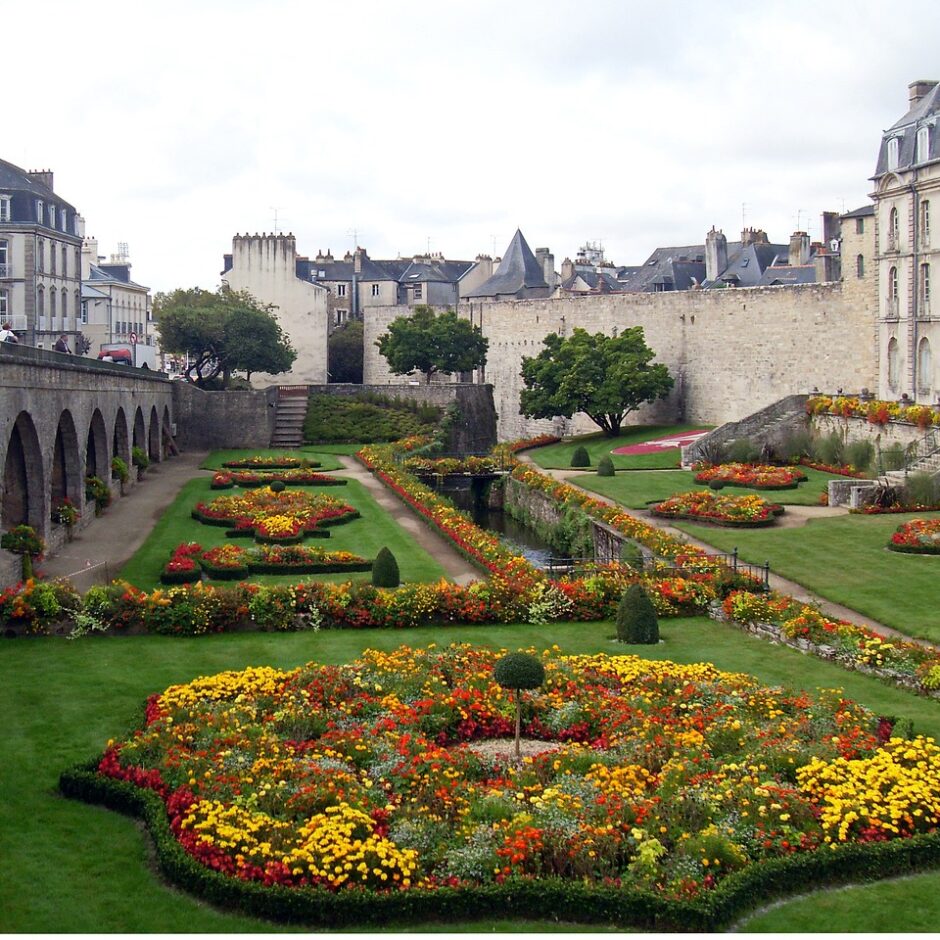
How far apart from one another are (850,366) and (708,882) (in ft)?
130

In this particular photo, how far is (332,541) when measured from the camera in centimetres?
3183

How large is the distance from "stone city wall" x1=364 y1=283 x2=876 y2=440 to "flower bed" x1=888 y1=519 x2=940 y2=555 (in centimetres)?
1962

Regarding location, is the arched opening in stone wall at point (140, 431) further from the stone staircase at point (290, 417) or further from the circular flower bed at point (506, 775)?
the circular flower bed at point (506, 775)

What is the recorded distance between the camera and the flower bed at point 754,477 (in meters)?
38.1

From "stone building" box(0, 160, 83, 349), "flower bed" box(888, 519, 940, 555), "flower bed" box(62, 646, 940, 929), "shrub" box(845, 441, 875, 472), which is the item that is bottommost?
"flower bed" box(62, 646, 940, 929)

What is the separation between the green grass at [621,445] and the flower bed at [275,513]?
546 inches

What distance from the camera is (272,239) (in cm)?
8044

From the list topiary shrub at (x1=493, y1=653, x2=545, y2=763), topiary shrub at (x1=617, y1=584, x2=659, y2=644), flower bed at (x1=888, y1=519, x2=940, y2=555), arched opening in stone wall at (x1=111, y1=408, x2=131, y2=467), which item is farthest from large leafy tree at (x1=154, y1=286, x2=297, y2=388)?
topiary shrub at (x1=493, y1=653, x2=545, y2=763)

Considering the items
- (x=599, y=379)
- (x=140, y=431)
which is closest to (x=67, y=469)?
(x=140, y=431)

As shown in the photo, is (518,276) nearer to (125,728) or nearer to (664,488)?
(664,488)

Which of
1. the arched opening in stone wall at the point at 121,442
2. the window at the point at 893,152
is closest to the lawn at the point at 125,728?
the arched opening in stone wall at the point at 121,442

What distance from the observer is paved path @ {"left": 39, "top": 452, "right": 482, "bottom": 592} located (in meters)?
27.0

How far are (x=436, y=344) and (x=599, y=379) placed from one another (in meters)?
16.5

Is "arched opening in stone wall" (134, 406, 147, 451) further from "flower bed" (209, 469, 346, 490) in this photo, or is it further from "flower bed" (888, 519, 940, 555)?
"flower bed" (888, 519, 940, 555)
